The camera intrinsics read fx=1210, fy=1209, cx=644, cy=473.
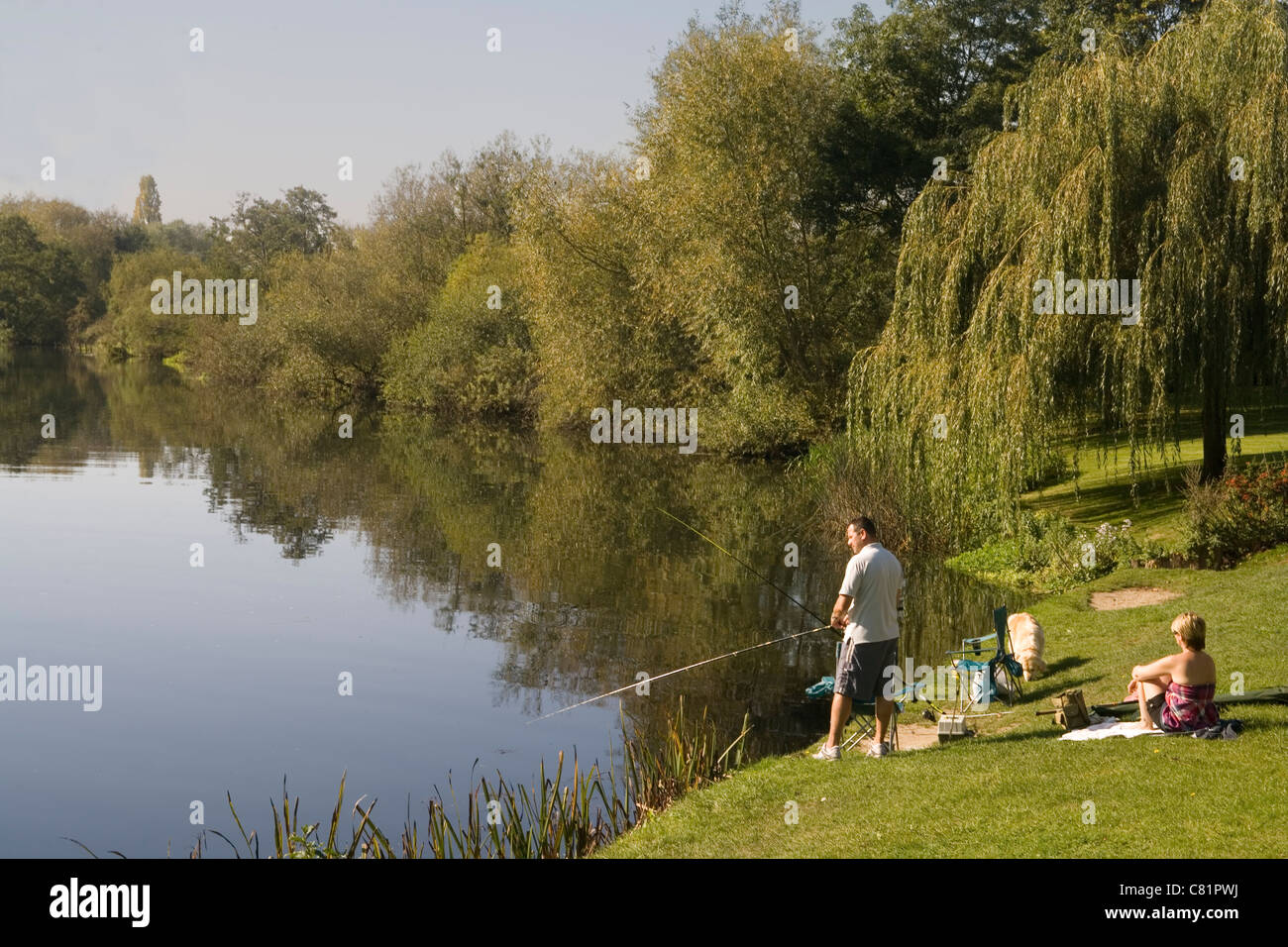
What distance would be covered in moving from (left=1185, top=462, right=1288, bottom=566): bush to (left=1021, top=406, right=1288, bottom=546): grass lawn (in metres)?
0.78

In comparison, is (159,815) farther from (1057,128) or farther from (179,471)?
(179,471)

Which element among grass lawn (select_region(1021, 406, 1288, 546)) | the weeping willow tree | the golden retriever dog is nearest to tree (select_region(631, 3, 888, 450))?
grass lawn (select_region(1021, 406, 1288, 546))

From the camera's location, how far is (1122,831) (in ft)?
24.4

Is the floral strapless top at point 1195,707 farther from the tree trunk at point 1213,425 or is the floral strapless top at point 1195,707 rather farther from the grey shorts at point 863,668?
the tree trunk at point 1213,425

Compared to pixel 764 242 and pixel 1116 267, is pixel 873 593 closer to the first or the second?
pixel 1116 267

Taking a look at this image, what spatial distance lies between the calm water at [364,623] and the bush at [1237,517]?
3.20m

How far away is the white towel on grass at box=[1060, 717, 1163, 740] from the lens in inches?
376

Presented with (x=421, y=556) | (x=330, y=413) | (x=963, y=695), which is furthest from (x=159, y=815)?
(x=330, y=413)

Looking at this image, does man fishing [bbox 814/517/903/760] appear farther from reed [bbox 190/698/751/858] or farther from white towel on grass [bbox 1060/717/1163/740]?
white towel on grass [bbox 1060/717/1163/740]

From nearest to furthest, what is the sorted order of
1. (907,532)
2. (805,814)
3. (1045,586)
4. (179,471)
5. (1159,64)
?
(805,814) → (1045,586) → (1159,64) → (907,532) → (179,471)

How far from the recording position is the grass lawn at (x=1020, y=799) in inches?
292

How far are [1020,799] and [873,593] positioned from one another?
85.3 inches

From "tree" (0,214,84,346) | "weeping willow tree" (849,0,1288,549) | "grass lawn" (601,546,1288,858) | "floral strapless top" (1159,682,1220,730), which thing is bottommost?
"grass lawn" (601,546,1288,858)
